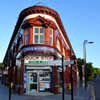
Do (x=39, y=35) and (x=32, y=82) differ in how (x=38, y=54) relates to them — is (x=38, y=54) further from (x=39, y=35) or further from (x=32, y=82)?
(x=32, y=82)

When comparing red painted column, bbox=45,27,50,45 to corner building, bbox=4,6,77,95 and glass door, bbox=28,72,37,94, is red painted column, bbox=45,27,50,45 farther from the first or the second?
glass door, bbox=28,72,37,94

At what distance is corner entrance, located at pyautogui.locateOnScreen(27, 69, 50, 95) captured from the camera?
25844 millimetres

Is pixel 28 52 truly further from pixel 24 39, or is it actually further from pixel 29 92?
pixel 29 92

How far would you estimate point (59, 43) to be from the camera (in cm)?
3138

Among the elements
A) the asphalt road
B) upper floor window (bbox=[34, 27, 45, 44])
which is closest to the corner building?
upper floor window (bbox=[34, 27, 45, 44])

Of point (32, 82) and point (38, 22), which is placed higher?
point (38, 22)

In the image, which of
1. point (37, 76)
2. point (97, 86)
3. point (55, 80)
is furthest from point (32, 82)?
point (97, 86)

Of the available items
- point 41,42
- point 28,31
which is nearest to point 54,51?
point 41,42

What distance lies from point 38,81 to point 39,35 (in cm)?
522

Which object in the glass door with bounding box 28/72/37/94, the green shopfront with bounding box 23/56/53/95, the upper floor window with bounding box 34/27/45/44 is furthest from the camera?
the upper floor window with bounding box 34/27/45/44

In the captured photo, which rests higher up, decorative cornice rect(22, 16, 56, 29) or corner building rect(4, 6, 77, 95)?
decorative cornice rect(22, 16, 56, 29)

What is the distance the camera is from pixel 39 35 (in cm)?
2656

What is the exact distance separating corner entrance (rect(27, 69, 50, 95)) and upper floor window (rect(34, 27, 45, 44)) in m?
3.36

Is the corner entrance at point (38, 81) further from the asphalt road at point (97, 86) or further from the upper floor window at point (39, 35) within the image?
the asphalt road at point (97, 86)
